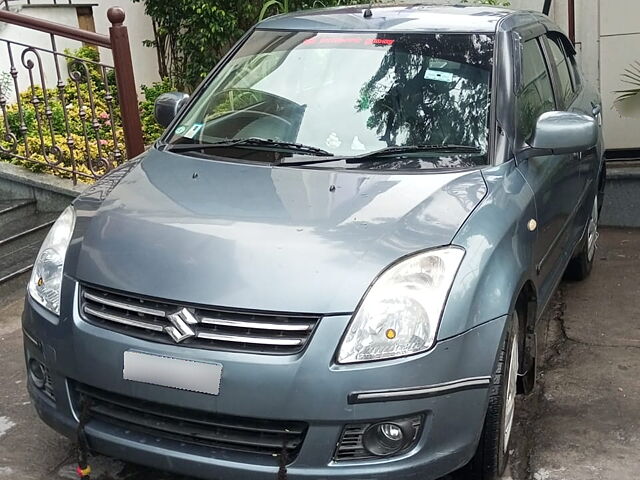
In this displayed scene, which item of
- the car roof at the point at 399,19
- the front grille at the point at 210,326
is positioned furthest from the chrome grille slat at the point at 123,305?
the car roof at the point at 399,19

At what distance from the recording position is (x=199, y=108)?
381 cm

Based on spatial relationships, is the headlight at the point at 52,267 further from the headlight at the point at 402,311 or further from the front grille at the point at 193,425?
the headlight at the point at 402,311

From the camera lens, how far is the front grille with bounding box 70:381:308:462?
2.45 meters

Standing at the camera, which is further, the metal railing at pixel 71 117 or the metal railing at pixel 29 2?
the metal railing at pixel 29 2

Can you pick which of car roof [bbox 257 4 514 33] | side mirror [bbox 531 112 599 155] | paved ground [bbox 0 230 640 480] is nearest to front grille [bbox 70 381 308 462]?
paved ground [bbox 0 230 640 480]

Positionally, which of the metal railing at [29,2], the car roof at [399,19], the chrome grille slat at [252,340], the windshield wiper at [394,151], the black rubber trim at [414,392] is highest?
the metal railing at [29,2]

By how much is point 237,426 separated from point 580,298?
123 inches

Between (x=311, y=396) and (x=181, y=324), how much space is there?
464 mm

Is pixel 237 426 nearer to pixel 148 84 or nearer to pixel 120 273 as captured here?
pixel 120 273

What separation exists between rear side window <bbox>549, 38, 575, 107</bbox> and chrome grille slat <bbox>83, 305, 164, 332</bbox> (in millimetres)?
2862

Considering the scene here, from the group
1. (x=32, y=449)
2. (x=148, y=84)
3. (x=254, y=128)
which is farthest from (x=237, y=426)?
(x=148, y=84)

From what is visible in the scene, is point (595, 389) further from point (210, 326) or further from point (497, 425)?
point (210, 326)

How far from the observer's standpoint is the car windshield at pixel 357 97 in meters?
3.33

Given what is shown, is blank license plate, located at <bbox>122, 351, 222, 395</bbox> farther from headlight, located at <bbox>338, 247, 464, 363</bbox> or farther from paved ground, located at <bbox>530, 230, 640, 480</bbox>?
paved ground, located at <bbox>530, 230, 640, 480</bbox>
